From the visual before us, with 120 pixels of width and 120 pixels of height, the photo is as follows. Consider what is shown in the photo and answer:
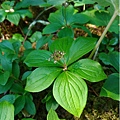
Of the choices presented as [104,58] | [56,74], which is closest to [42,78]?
[56,74]

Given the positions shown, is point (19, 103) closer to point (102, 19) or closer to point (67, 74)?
point (67, 74)

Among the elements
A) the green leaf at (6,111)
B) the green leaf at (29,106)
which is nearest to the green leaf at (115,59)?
the green leaf at (29,106)

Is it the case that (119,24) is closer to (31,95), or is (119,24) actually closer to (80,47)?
(80,47)

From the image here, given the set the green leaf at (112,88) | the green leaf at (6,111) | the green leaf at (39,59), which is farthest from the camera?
the green leaf at (112,88)

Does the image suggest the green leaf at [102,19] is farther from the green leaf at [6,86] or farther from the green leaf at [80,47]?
the green leaf at [6,86]

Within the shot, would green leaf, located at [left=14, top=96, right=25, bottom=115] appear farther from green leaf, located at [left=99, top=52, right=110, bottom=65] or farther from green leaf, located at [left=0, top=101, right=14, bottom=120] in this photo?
green leaf, located at [left=99, top=52, right=110, bottom=65]

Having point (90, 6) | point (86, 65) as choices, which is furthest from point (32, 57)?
point (90, 6)

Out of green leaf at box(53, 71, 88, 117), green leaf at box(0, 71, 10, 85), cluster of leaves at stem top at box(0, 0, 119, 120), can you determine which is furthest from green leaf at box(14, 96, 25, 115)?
green leaf at box(53, 71, 88, 117)
